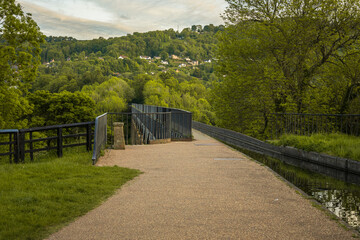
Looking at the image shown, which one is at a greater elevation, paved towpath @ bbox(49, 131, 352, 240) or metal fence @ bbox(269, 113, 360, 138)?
metal fence @ bbox(269, 113, 360, 138)

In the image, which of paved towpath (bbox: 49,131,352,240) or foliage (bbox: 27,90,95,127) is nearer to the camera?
paved towpath (bbox: 49,131,352,240)

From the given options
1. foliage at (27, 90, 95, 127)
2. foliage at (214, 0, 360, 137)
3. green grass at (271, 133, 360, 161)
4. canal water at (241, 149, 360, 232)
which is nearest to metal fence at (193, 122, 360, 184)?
green grass at (271, 133, 360, 161)

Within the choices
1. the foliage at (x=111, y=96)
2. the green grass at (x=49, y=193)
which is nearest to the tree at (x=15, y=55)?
the green grass at (x=49, y=193)

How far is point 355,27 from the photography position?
2258cm

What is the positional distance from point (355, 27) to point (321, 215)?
64.4 feet

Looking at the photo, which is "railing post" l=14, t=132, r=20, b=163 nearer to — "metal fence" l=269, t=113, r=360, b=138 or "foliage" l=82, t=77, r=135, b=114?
"metal fence" l=269, t=113, r=360, b=138

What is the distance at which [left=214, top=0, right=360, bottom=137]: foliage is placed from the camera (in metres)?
22.8

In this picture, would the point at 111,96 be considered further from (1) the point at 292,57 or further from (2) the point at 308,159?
(2) the point at 308,159

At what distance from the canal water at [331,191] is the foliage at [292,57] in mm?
11282

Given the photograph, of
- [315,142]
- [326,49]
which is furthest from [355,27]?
[315,142]

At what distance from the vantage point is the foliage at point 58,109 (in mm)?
51438

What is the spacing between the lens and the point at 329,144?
1330 cm

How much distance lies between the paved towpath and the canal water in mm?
565

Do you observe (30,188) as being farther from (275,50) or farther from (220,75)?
(220,75)
